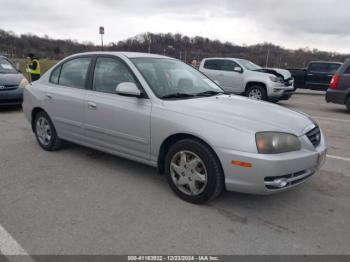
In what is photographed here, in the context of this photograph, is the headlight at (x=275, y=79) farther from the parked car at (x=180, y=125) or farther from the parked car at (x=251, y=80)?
the parked car at (x=180, y=125)

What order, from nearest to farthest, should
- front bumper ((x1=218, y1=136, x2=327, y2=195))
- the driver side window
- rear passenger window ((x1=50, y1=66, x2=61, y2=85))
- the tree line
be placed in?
front bumper ((x1=218, y1=136, x2=327, y2=195))
the driver side window
rear passenger window ((x1=50, y1=66, x2=61, y2=85))
the tree line

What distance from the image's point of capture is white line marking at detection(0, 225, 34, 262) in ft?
8.39

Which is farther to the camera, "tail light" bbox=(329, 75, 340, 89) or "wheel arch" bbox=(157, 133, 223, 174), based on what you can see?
"tail light" bbox=(329, 75, 340, 89)

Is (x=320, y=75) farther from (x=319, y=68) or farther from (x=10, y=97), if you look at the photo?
(x=10, y=97)

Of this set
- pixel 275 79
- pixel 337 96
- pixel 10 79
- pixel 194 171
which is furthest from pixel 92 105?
pixel 275 79

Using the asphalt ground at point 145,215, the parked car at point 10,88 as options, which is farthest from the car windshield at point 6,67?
the asphalt ground at point 145,215

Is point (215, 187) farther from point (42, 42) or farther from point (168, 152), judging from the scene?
point (42, 42)

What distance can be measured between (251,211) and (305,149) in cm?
86

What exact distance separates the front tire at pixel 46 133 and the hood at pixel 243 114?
Answer: 2429 mm

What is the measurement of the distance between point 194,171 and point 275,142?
89 centimetres

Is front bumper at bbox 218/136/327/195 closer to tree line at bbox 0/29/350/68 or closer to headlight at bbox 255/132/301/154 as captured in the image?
headlight at bbox 255/132/301/154

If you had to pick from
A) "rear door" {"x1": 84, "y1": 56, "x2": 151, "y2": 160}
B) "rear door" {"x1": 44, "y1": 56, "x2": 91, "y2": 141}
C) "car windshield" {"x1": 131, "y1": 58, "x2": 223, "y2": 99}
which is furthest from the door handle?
"car windshield" {"x1": 131, "y1": 58, "x2": 223, "y2": 99}

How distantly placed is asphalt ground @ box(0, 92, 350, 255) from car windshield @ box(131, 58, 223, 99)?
1177 millimetres

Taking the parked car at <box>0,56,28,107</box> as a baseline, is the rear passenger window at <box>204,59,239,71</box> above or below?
above
